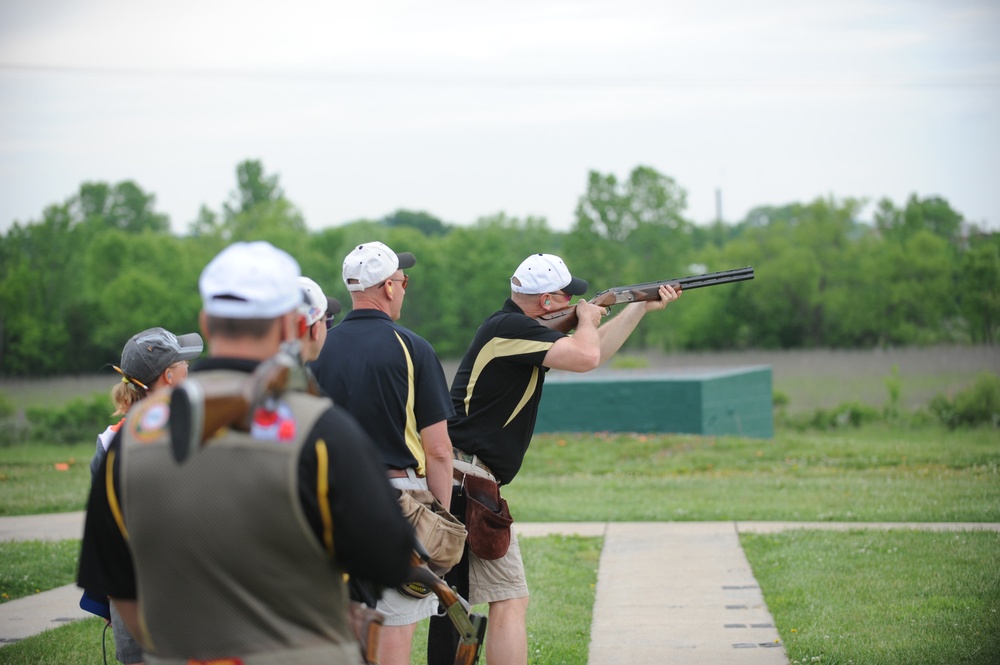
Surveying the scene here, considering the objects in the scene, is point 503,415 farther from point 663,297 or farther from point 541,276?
point 663,297

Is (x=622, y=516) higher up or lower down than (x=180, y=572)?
lower down

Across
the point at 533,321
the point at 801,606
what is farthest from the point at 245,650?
the point at 801,606

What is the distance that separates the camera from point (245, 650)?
240cm

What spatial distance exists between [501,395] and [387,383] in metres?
0.81

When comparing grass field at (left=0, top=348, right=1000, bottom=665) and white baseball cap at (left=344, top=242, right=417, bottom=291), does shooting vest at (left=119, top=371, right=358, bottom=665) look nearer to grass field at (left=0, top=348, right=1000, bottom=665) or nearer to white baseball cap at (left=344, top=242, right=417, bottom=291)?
white baseball cap at (left=344, top=242, right=417, bottom=291)

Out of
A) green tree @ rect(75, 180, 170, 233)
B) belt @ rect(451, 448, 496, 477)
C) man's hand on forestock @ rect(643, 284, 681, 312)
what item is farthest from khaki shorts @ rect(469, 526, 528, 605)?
green tree @ rect(75, 180, 170, 233)

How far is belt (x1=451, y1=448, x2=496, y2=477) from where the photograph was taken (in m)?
5.00

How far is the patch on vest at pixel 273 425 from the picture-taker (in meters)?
2.34

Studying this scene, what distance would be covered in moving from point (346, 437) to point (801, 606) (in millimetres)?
5250

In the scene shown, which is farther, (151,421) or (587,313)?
(587,313)

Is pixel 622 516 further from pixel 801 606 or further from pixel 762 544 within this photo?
pixel 801 606

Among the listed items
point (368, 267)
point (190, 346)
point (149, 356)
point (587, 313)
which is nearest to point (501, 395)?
point (587, 313)

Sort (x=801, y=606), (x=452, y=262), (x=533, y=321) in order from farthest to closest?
(x=452, y=262)
(x=801, y=606)
(x=533, y=321)

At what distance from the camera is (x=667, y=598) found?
24.2 feet
